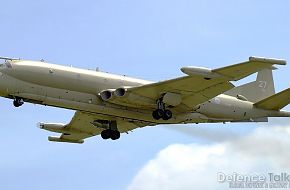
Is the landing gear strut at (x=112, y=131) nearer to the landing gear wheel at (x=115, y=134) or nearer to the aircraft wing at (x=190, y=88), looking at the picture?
the landing gear wheel at (x=115, y=134)

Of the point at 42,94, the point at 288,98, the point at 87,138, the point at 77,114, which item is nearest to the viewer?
the point at 42,94

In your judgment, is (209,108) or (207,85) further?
(209,108)

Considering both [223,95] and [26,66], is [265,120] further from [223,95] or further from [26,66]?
[26,66]

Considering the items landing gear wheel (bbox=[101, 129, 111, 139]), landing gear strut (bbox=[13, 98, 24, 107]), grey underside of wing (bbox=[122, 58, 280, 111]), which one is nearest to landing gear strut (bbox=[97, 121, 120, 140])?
landing gear wheel (bbox=[101, 129, 111, 139])

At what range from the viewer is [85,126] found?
49.5m

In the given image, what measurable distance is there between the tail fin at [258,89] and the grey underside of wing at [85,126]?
18.7 feet

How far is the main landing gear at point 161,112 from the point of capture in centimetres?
4275

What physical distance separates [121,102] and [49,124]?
8.39 metres

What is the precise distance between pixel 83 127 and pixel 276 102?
38.8 feet

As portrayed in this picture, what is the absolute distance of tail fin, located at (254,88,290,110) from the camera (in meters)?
44.5

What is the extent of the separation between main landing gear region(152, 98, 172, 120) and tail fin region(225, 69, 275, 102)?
16.5 feet

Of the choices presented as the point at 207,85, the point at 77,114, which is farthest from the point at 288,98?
the point at 77,114

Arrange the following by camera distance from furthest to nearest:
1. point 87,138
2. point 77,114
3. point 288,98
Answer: point 87,138
point 77,114
point 288,98

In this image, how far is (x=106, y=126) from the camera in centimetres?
4725
